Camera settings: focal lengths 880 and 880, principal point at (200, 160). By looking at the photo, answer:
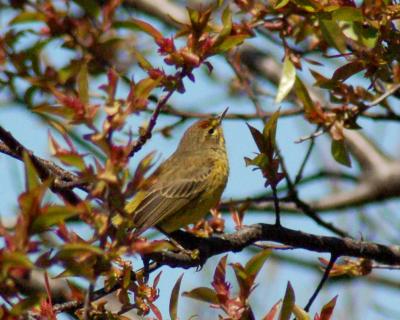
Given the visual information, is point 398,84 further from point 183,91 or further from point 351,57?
point 183,91

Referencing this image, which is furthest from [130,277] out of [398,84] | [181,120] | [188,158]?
[188,158]

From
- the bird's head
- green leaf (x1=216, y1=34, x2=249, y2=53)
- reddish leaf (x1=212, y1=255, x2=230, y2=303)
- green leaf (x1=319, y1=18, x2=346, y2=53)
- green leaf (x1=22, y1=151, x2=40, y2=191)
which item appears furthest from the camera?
the bird's head

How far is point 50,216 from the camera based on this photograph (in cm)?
255

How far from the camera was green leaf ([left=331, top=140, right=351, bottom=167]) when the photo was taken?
4340mm

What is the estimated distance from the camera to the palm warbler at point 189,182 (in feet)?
18.1

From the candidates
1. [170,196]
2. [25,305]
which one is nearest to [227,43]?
[25,305]

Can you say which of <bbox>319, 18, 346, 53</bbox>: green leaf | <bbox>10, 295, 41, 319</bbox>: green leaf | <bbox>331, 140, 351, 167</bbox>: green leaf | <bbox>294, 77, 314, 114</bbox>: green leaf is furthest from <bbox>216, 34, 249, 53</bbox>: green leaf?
<bbox>10, 295, 41, 319</bbox>: green leaf

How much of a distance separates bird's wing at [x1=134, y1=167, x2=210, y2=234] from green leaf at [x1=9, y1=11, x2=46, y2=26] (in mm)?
1314

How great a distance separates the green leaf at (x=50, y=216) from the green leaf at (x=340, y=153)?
205 centimetres

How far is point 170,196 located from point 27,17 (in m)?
1.92

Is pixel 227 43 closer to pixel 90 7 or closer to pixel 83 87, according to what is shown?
pixel 83 87

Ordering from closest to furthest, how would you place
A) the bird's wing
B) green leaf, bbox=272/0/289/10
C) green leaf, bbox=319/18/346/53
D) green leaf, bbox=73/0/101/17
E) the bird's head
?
green leaf, bbox=272/0/289/10 < green leaf, bbox=319/18/346/53 < green leaf, bbox=73/0/101/17 < the bird's wing < the bird's head

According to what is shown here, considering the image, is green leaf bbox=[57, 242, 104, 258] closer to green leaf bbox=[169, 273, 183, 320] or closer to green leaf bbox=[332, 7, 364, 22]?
green leaf bbox=[169, 273, 183, 320]

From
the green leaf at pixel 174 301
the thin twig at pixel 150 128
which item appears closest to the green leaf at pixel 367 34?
the thin twig at pixel 150 128
